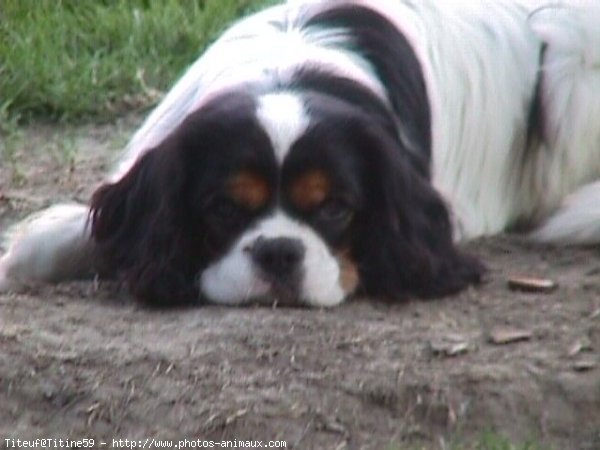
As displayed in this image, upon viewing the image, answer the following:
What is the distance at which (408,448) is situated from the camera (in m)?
4.96

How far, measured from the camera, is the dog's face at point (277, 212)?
231 inches

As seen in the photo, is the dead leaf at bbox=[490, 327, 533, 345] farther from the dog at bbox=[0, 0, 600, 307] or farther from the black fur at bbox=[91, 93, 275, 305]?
the black fur at bbox=[91, 93, 275, 305]

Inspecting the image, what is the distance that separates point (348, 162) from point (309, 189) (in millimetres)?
198

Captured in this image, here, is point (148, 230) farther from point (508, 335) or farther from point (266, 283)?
point (508, 335)

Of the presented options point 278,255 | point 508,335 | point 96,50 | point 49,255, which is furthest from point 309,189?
point 96,50

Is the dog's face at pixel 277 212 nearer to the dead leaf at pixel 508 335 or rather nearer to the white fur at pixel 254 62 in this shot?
the white fur at pixel 254 62

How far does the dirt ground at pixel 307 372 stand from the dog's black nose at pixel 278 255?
5.0 inches

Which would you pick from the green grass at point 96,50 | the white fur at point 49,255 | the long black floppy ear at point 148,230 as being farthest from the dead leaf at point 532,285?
the green grass at point 96,50

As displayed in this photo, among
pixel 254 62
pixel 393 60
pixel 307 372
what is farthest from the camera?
pixel 393 60

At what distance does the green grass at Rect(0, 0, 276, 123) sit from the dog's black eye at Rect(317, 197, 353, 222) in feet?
9.93

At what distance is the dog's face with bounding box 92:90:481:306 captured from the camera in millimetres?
5879

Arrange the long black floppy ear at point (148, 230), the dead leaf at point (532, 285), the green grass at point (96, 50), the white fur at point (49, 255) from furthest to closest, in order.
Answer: the green grass at point (96, 50) < the white fur at point (49, 255) < the dead leaf at point (532, 285) < the long black floppy ear at point (148, 230)

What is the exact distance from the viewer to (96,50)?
939cm

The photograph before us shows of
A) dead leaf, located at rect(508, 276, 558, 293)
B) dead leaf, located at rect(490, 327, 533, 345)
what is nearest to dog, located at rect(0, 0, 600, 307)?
dead leaf, located at rect(508, 276, 558, 293)
